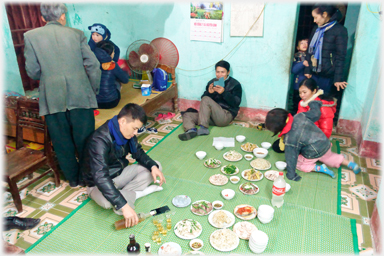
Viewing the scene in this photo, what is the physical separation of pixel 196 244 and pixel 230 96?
8.92 ft

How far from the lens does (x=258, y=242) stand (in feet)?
7.35

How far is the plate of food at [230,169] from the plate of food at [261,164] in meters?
0.26

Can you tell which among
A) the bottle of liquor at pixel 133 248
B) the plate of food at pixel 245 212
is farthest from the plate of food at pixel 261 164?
the bottle of liquor at pixel 133 248

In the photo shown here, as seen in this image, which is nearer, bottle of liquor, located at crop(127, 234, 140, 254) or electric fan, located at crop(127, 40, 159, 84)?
bottle of liquor, located at crop(127, 234, 140, 254)

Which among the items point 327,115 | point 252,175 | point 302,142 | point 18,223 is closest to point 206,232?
point 252,175

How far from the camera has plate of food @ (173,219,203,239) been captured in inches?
96.8

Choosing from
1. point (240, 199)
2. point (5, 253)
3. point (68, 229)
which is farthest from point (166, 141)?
point (5, 253)

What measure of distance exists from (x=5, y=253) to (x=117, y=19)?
4.60 m

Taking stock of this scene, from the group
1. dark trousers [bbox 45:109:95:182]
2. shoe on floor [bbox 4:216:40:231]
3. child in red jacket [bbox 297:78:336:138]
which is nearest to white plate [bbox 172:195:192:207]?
dark trousers [bbox 45:109:95:182]

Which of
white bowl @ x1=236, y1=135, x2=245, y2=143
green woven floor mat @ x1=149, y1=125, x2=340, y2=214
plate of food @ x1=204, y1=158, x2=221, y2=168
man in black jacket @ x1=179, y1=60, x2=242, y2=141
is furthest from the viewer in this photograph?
man in black jacket @ x1=179, y1=60, x2=242, y2=141

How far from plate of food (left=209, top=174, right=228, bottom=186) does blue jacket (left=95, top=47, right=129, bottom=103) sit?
199 cm

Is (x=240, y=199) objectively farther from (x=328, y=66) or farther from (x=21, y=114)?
(x=21, y=114)

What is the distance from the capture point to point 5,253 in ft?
6.44

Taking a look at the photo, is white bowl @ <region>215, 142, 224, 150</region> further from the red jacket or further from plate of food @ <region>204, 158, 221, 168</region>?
the red jacket
